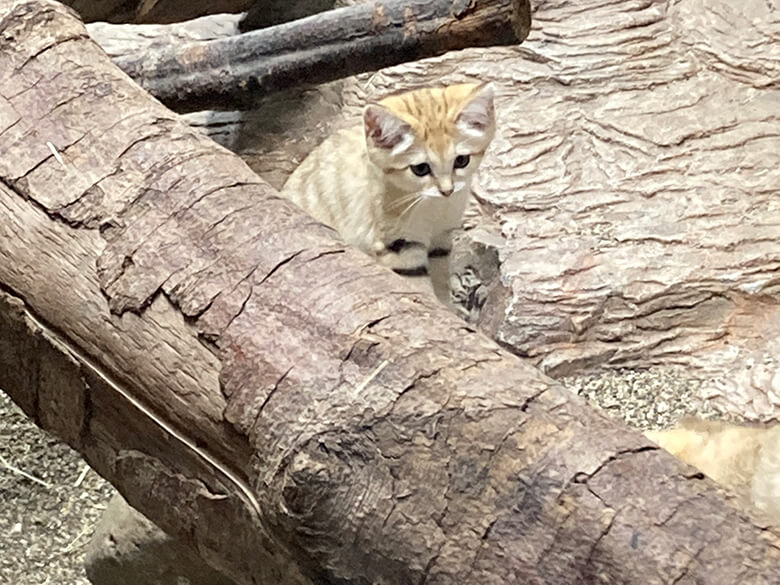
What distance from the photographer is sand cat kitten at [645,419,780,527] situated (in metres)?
2.17

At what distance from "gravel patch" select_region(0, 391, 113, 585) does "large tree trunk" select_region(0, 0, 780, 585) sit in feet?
3.66

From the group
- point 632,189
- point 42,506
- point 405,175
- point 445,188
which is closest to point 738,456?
point 445,188

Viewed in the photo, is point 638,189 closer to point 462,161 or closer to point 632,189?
point 632,189

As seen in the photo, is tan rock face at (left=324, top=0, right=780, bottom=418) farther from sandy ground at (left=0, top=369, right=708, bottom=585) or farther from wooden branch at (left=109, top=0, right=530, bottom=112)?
wooden branch at (left=109, top=0, right=530, bottom=112)

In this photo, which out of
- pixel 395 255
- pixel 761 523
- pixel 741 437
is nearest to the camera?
pixel 761 523

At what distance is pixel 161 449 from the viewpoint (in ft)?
5.35

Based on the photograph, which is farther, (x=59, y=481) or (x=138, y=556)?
(x=59, y=481)

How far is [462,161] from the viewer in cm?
310

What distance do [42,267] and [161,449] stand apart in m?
0.33

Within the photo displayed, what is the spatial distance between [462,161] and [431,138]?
138 millimetres

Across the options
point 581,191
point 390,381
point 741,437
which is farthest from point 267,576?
point 581,191

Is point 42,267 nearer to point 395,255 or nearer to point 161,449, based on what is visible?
point 161,449

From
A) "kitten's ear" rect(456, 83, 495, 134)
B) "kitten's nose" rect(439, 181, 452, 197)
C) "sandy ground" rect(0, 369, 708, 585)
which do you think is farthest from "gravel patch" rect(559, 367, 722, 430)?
"kitten's ear" rect(456, 83, 495, 134)

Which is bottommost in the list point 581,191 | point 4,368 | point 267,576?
point 581,191
